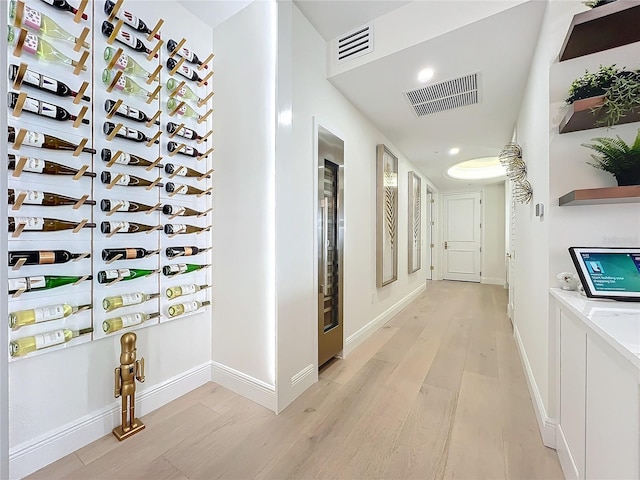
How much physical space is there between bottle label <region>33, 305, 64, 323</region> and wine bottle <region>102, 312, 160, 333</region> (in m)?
0.24

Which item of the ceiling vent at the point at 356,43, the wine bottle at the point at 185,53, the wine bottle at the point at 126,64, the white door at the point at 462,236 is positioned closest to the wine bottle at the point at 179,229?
the wine bottle at the point at 126,64

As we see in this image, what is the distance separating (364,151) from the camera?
123 inches

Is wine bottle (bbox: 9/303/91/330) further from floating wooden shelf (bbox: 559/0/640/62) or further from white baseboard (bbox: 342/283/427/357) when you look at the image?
floating wooden shelf (bbox: 559/0/640/62)

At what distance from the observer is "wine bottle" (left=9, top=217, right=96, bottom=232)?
124 cm

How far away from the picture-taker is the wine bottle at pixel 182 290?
1.89m

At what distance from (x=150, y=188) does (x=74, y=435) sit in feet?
4.73

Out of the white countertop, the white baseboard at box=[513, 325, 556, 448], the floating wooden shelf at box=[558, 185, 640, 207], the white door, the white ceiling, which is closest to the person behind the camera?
the white countertop

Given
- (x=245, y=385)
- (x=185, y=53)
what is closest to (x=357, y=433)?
(x=245, y=385)

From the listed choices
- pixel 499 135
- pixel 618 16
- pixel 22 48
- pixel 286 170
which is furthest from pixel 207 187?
pixel 499 135

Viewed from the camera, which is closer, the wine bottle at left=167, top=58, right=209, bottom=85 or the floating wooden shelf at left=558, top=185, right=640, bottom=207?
the floating wooden shelf at left=558, top=185, right=640, bottom=207

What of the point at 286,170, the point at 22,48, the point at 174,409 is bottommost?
the point at 174,409

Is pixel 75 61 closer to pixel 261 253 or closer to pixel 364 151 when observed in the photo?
pixel 261 253

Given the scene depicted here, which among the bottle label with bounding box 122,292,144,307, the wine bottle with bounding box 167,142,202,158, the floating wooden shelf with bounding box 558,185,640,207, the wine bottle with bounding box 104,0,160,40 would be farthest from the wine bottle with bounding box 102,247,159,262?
the floating wooden shelf with bounding box 558,185,640,207

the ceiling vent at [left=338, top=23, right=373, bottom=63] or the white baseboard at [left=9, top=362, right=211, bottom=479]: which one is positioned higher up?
the ceiling vent at [left=338, top=23, right=373, bottom=63]
